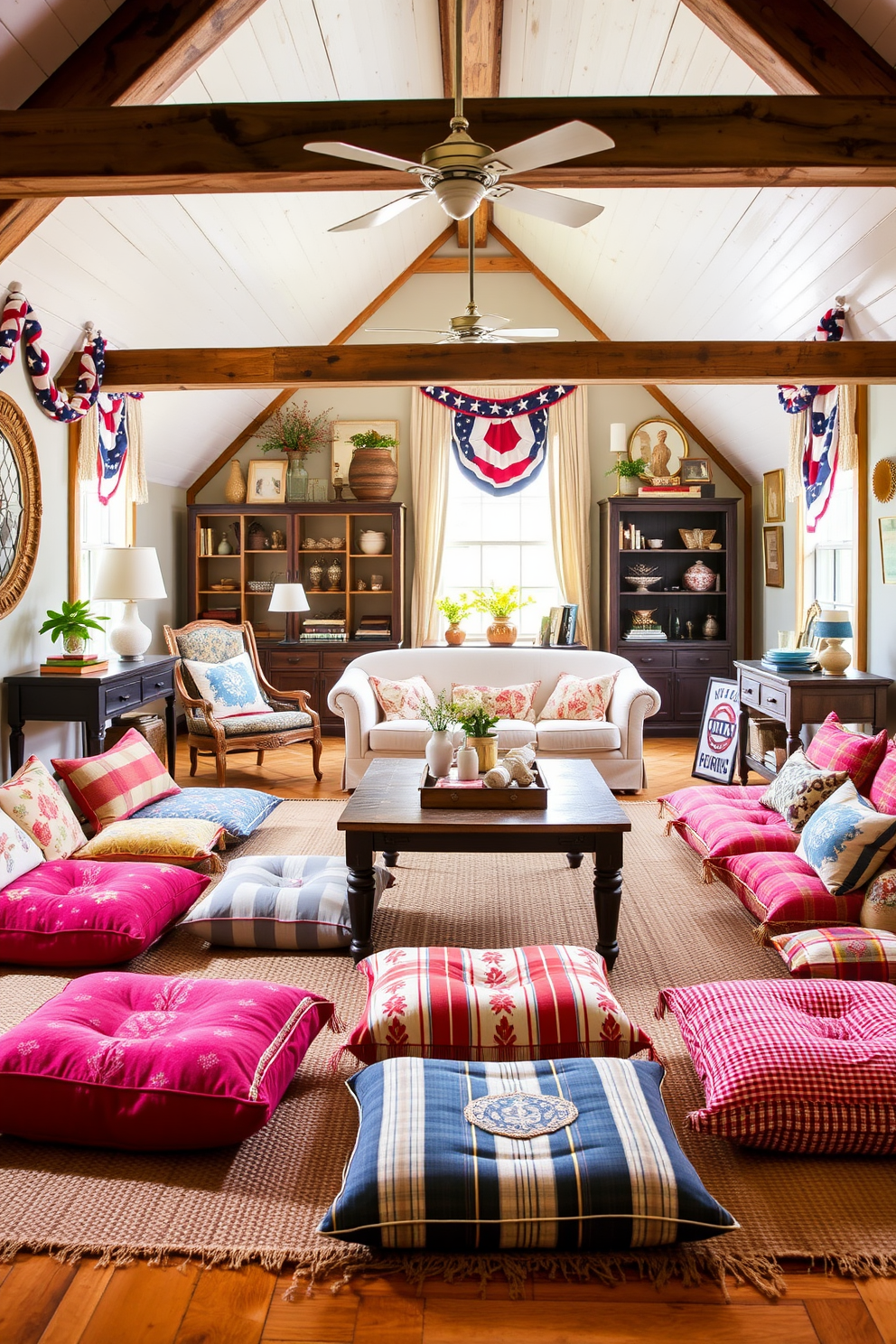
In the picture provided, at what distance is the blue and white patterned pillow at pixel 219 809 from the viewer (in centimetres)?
453

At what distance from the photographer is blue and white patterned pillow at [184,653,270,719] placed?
254 inches

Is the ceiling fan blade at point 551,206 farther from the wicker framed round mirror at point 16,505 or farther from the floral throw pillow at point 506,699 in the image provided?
the floral throw pillow at point 506,699

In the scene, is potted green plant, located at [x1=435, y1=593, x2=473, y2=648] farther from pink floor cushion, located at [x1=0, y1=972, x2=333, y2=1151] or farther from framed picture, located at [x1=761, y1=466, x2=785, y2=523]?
pink floor cushion, located at [x1=0, y1=972, x2=333, y2=1151]

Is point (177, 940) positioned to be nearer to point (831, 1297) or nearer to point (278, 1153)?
point (278, 1153)

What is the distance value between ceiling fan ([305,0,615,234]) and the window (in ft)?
17.9

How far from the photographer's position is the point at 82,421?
556 centimetres

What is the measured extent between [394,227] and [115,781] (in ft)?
14.9

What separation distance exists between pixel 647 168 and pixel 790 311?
2.61 metres

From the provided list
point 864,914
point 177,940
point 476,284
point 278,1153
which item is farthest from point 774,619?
point 278,1153

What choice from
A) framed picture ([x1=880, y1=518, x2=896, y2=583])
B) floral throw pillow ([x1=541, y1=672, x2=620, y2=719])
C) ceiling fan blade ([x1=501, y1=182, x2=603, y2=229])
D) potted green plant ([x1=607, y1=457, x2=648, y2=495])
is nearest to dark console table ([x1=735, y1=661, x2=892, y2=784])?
framed picture ([x1=880, y1=518, x2=896, y2=583])

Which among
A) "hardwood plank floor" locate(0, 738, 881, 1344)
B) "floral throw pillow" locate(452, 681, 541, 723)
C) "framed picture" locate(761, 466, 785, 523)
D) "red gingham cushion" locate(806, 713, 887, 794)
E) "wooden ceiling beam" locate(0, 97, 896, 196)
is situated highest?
"wooden ceiling beam" locate(0, 97, 896, 196)

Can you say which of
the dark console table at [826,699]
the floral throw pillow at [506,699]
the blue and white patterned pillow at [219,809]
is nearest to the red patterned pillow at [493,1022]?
the blue and white patterned pillow at [219,809]

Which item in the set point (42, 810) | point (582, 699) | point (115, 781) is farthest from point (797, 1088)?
point (582, 699)

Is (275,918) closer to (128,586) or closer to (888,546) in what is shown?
(128,586)
